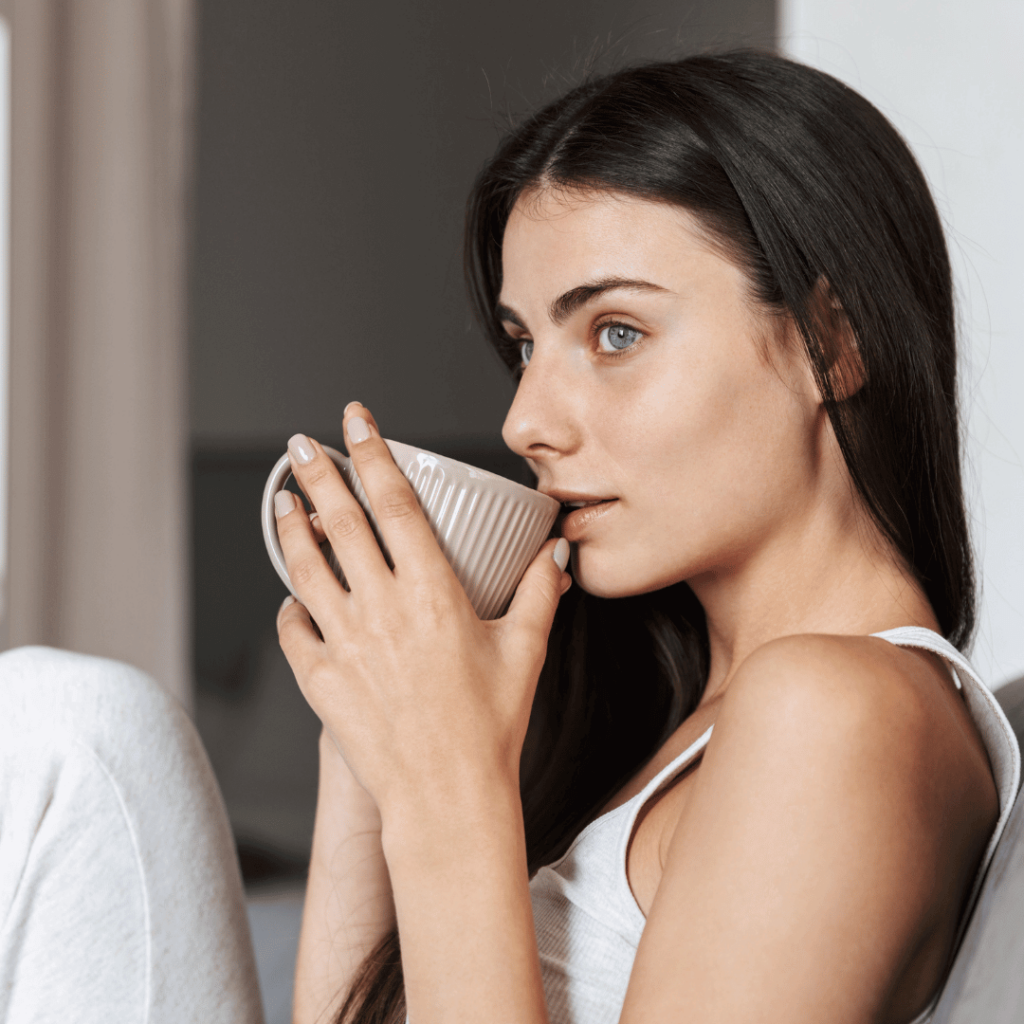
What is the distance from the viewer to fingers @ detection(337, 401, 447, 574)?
730 mm

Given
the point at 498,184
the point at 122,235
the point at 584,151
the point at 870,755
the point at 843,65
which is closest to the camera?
the point at 870,755

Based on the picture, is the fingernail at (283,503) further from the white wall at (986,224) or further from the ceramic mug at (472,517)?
the white wall at (986,224)

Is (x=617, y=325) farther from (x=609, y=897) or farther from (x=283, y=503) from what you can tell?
(x=609, y=897)

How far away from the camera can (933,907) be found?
0.61 meters

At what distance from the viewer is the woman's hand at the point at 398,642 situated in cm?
68

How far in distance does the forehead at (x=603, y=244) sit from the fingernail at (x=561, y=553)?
21cm

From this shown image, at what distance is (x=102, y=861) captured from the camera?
81cm

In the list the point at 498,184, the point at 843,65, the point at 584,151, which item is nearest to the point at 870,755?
the point at 584,151

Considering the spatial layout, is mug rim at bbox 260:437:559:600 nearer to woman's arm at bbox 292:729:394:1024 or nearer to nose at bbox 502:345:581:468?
nose at bbox 502:345:581:468

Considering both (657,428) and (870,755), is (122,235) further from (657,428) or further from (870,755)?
(870,755)

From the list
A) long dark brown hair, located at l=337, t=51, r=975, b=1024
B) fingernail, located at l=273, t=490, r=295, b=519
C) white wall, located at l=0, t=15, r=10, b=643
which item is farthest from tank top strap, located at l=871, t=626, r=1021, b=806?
white wall, located at l=0, t=15, r=10, b=643

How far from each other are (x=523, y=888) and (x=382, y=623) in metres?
0.21

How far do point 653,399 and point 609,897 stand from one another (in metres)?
0.39

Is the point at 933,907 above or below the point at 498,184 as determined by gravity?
below
